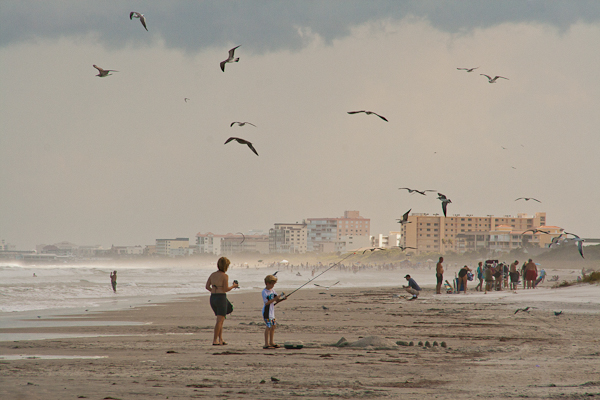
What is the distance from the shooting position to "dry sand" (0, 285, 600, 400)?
5.70 metres

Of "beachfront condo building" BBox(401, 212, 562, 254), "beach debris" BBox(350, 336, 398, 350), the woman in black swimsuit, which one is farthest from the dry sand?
"beachfront condo building" BBox(401, 212, 562, 254)

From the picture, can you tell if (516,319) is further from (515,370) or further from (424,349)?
(515,370)

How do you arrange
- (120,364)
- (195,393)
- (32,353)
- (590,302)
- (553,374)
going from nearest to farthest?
(195,393)
(553,374)
(120,364)
(32,353)
(590,302)

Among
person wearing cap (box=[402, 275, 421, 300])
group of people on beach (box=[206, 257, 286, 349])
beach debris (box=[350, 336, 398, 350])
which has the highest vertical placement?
group of people on beach (box=[206, 257, 286, 349])

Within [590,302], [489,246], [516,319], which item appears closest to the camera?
[516,319]

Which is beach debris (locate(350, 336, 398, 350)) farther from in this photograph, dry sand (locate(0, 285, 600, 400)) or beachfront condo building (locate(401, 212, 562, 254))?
beachfront condo building (locate(401, 212, 562, 254))

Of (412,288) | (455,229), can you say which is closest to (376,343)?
(412,288)

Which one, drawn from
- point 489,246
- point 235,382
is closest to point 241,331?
point 235,382

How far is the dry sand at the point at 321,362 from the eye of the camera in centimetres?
570

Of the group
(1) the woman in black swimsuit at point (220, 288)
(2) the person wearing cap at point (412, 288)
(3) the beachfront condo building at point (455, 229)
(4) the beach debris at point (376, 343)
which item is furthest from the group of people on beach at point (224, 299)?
(3) the beachfront condo building at point (455, 229)

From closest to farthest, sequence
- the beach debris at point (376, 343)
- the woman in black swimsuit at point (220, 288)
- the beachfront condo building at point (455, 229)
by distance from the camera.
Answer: the woman in black swimsuit at point (220, 288)
the beach debris at point (376, 343)
the beachfront condo building at point (455, 229)

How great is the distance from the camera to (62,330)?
12430 mm

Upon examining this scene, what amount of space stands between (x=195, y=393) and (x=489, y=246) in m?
131

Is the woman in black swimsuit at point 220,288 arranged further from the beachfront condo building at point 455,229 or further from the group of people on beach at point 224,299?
the beachfront condo building at point 455,229
